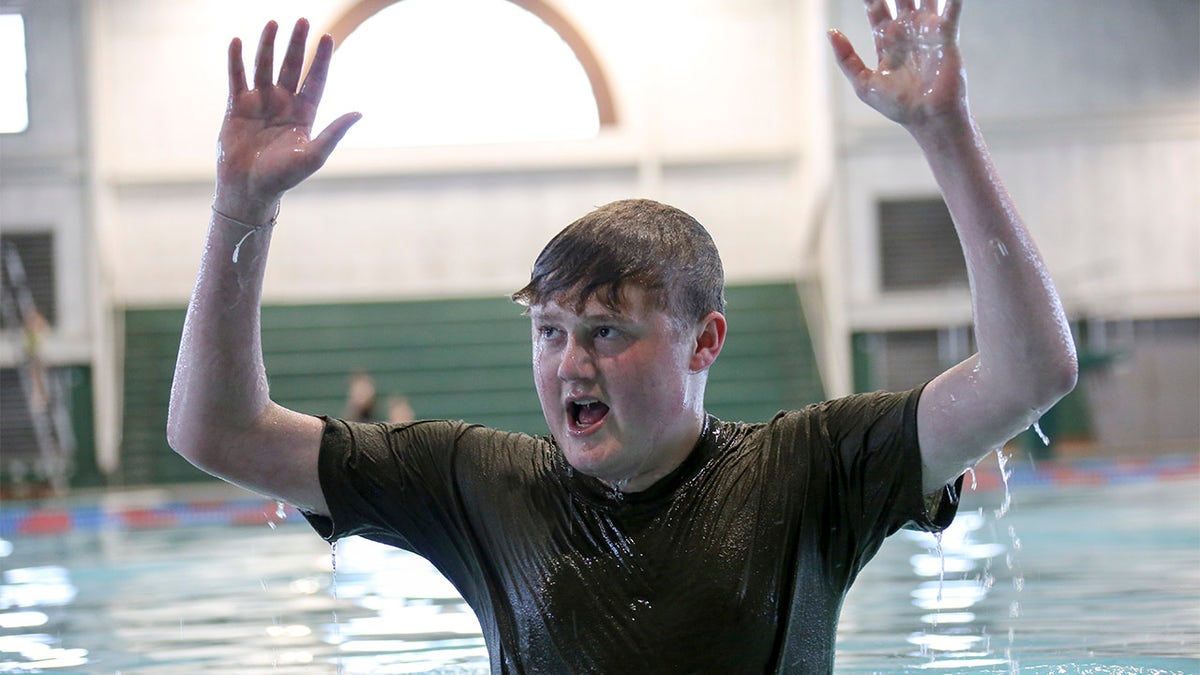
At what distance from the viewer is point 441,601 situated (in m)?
5.90

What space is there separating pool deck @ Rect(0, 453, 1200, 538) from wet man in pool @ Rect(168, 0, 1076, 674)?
28.7ft

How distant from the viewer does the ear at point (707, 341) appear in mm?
2289

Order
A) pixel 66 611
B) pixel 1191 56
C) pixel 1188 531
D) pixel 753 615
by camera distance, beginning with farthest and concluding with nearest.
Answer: pixel 1191 56, pixel 1188 531, pixel 66 611, pixel 753 615

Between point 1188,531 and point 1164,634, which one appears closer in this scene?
point 1164,634

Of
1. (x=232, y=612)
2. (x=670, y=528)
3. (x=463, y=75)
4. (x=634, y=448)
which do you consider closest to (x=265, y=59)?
(x=634, y=448)

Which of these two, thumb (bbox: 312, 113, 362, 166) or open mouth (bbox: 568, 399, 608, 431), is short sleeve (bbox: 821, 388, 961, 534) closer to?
open mouth (bbox: 568, 399, 608, 431)

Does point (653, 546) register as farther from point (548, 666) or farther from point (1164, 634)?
point (1164, 634)

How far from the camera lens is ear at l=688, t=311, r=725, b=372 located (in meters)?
2.29

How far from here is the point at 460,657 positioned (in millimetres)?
4426

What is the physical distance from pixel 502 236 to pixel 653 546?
15956 millimetres

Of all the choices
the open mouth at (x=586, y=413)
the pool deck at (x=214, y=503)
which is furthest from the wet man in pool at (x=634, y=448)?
the pool deck at (x=214, y=503)

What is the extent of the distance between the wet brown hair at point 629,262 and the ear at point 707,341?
0.06ft

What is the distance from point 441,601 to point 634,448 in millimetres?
3903

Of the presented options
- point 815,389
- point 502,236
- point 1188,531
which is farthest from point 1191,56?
point 1188,531
